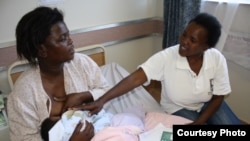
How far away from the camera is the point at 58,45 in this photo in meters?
1.30

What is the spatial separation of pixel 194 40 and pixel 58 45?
756 millimetres

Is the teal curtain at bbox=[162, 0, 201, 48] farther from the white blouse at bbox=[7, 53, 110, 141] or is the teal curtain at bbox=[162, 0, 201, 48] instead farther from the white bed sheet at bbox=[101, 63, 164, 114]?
the white blouse at bbox=[7, 53, 110, 141]

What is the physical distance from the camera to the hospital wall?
2004mm

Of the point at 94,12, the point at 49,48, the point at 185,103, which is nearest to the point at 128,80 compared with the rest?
the point at 185,103

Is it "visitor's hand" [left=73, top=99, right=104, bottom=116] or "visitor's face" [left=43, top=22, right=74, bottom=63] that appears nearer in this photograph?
"visitor's face" [left=43, top=22, right=74, bottom=63]

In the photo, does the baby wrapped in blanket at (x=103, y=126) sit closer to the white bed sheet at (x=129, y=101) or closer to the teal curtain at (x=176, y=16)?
the white bed sheet at (x=129, y=101)

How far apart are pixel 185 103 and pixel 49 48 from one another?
92 cm

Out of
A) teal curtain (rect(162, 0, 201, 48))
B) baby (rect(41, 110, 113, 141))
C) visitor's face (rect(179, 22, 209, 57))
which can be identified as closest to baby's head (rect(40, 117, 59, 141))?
baby (rect(41, 110, 113, 141))

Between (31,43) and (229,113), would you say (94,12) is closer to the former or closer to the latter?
(31,43)

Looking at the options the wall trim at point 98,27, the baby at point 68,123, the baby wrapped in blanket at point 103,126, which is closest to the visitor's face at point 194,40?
the baby wrapped in blanket at point 103,126

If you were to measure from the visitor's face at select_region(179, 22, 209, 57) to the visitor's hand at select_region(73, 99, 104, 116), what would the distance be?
59cm

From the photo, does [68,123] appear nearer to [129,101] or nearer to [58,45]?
[58,45]

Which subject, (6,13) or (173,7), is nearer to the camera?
(6,13)

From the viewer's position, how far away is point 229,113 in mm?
1742
